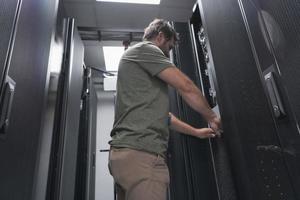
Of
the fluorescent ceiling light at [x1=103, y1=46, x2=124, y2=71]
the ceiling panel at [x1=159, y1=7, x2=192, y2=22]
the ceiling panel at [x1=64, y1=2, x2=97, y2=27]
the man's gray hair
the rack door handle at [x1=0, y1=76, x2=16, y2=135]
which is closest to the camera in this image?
the rack door handle at [x1=0, y1=76, x2=16, y2=135]

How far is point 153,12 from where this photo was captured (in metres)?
2.51

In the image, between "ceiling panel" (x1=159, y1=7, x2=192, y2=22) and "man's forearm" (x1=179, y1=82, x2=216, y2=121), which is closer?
"man's forearm" (x1=179, y1=82, x2=216, y2=121)

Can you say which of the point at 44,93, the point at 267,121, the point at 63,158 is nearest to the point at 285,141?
the point at 267,121

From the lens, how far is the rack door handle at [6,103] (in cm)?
75

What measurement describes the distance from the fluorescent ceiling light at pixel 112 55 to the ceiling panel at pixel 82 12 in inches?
25.1

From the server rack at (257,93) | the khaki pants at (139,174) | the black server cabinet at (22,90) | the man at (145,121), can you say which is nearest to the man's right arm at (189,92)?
the man at (145,121)

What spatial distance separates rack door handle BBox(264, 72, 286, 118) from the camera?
63 cm

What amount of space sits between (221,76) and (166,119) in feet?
1.05

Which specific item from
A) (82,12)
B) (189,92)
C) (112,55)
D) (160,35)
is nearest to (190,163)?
(189,92)

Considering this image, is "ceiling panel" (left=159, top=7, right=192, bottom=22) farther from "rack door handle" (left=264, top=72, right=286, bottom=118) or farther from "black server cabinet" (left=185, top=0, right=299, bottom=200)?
"rack door handle" (left=264, top=72, right=286, bottom=118)

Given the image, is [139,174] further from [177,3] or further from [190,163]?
[177,3]

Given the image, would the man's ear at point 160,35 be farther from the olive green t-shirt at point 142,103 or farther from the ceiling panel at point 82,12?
the ceiling panel at point 82,12

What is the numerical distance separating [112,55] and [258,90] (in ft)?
9.11

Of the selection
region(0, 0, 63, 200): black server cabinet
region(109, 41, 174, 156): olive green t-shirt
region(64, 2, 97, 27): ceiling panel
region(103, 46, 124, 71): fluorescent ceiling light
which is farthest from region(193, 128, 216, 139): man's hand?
region(103, 46, 124, 71): fluorescent ceiling light
